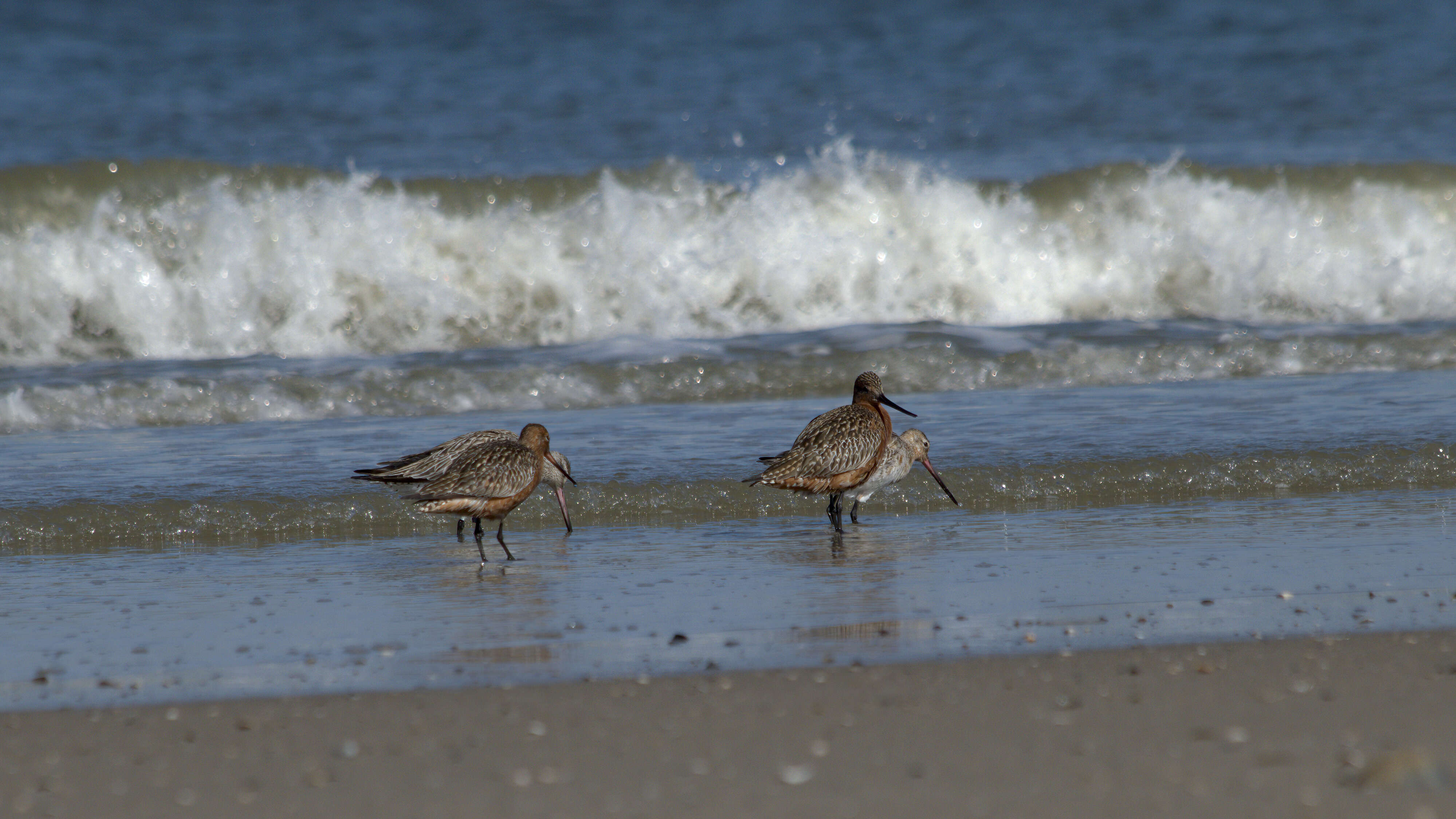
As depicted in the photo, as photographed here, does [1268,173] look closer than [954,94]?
Yes

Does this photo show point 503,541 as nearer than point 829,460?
Yes

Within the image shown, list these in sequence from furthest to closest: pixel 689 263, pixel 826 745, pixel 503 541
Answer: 1. pixel 689 263
2. pixel 503 541
3. pixel 826 745

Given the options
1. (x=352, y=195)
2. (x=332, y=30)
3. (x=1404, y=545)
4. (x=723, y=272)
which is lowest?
(x=1404, y=545)

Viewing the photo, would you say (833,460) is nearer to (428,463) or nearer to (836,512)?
(836,512)

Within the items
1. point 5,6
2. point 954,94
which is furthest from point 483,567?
point 5,6

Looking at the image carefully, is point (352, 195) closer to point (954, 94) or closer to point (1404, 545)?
point (954, 94)

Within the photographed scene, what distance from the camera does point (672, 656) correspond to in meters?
3.98

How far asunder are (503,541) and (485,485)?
0.29m

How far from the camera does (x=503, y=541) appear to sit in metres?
5.85

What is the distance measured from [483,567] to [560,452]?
174 cm

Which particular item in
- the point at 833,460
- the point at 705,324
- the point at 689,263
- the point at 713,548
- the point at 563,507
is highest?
the point at 689,263

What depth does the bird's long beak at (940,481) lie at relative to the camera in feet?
21.0

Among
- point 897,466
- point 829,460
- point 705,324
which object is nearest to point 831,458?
point 829,460

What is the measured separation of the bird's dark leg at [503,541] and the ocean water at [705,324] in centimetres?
15
